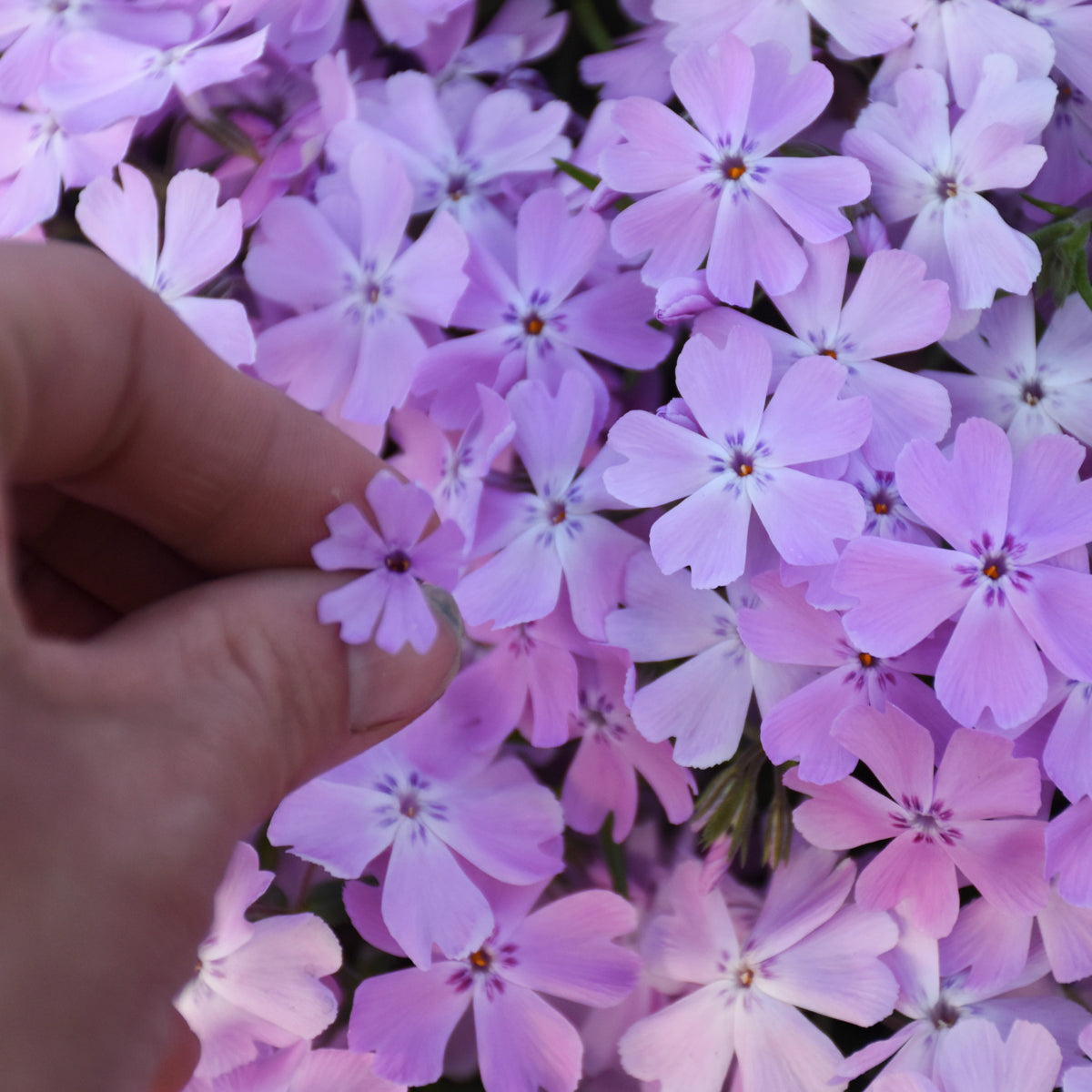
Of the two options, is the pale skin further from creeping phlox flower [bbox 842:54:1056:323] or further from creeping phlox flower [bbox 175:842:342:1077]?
creeping phlox flower [bbox 842:54:1056:323]

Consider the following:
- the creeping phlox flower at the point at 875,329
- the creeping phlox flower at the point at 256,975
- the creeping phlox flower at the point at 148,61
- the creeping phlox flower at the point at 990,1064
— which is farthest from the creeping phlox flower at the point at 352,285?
the creeping phlox flower at the point at 990,1064

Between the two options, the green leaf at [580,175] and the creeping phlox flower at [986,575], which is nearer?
the creeping phlox flower at [986,575]

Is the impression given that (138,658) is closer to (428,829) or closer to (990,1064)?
(428,829)

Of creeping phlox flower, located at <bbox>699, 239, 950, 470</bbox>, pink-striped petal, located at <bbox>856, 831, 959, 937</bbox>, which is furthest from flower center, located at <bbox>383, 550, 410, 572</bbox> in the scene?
pink-striped petal, located at <bbox>856, 831, 959, 937</bbox>

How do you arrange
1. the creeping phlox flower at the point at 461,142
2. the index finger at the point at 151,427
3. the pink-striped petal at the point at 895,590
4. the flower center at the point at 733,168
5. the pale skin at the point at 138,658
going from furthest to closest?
1. the creeping phlox flower at the point at 461,142
2. the flower center at the point at 733,168
3. the pink-striped petal at the point at 895,590
4. the index finger at the point at 151,427
5. the pale skin at the point at 138,658

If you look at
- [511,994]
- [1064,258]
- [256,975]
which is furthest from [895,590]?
[256,975]

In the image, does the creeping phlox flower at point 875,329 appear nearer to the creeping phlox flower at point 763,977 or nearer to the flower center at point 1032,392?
the flower center at point 1032,392
